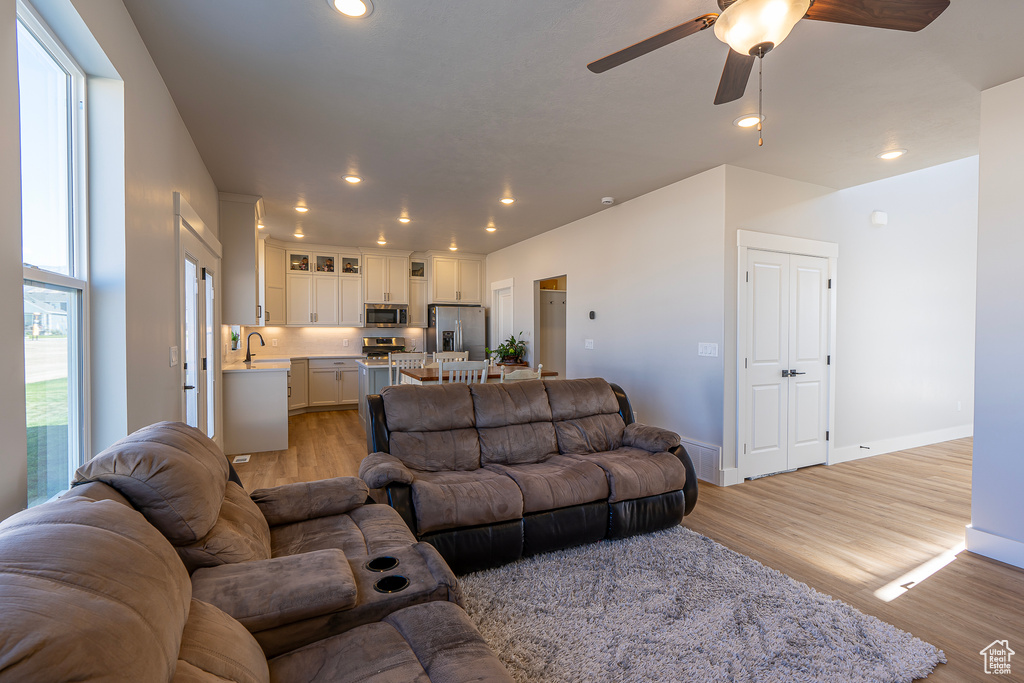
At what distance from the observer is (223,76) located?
2.64 m

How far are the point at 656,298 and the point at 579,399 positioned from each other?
63.4 inches

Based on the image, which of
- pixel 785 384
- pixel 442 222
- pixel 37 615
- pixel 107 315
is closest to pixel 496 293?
pixel 442 222

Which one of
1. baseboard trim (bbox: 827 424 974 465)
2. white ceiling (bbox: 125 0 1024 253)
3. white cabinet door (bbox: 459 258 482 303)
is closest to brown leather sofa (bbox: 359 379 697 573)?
white ceiling (bbox: 125 0 1024 253)

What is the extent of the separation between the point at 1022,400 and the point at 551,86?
3.19m

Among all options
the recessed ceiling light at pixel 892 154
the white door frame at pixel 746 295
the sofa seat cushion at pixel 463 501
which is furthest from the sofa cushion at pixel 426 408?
the recessed ceiling light at pixel 892 154

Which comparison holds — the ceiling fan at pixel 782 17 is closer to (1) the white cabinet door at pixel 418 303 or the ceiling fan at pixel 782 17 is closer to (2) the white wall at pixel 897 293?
(2) the white wall at pixel 897 293

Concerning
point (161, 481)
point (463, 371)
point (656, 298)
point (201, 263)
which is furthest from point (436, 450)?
point (656, 298)

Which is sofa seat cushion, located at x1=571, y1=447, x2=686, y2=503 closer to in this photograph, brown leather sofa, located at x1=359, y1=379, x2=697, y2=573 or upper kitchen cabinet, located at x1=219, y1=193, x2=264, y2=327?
brown leather sofa, located at x1=359, y1=379, x2=697, y2=573

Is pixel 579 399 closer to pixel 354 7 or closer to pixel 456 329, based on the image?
pixel 354 7

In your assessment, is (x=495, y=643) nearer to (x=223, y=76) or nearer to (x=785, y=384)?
(x=223, y=76)

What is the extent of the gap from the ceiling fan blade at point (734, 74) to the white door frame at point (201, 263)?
3090 millimetres

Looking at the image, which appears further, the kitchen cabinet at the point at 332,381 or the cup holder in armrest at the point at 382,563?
the kitchen cabinet at the point at 332,381

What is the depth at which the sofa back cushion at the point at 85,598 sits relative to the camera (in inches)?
23.0

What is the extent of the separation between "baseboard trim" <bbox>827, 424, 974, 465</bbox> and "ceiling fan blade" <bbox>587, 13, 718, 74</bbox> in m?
4.49
